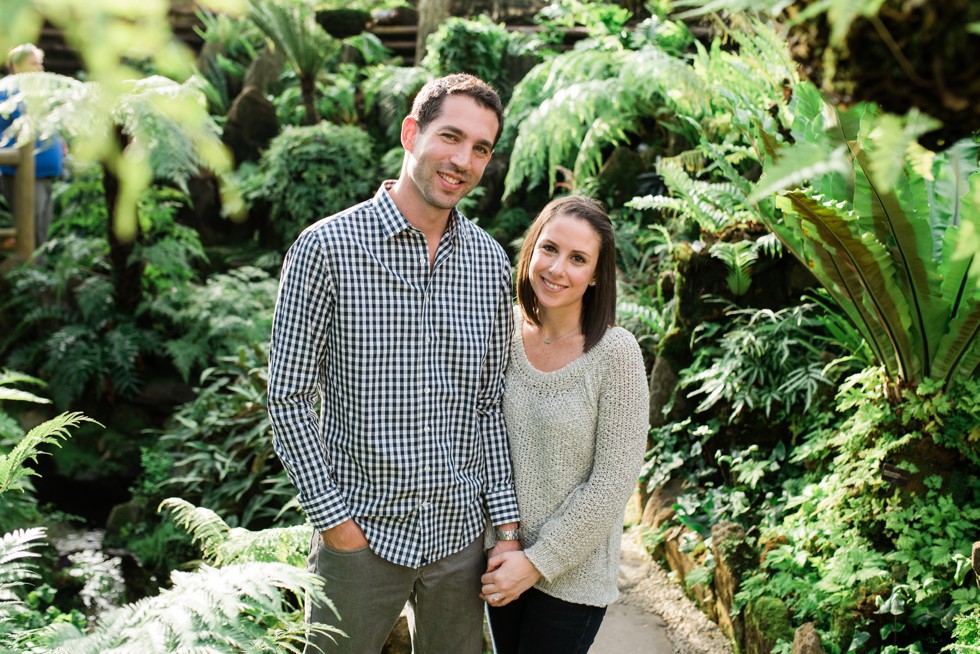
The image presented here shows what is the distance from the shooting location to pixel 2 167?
23.3 feet

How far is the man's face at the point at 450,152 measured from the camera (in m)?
2.06

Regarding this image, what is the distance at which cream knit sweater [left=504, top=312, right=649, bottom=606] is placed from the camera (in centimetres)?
208

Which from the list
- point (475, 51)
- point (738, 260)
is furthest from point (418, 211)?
point (475, 51)

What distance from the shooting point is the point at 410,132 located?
2.19 metres

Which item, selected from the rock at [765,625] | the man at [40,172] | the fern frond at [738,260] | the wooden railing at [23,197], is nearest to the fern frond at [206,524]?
the rock at [765,625]

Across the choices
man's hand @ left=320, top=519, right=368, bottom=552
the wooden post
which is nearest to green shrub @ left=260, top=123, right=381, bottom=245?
the wooden post

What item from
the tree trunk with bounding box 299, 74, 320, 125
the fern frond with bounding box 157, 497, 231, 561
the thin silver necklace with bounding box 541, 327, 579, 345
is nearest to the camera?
the thin silver necklace with bounding box 541, 327, 579, 345

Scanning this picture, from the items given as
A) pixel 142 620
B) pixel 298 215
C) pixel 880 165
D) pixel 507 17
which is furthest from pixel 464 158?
pixel 507 17

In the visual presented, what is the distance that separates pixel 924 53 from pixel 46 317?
7504 mm

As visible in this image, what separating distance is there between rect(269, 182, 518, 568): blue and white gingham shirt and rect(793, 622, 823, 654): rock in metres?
1.23

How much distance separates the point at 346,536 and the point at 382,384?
38 cm

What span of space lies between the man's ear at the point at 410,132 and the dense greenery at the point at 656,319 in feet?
1.56

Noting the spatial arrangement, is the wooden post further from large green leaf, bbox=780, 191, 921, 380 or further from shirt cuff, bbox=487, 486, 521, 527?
large green leaf, bbox=780, 191, 921, 380

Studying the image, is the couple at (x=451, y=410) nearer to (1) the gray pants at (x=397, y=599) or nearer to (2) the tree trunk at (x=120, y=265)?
(1) the gray pants at (x=397, y=599)
